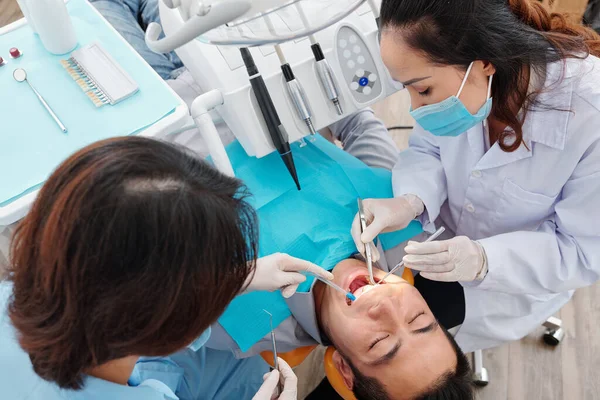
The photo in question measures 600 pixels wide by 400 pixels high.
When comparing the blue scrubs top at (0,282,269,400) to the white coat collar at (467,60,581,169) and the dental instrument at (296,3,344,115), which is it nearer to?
the dental instrument at (296,3,344,115)

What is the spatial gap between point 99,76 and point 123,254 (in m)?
0.94

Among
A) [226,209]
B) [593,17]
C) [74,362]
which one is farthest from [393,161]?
[593,17]

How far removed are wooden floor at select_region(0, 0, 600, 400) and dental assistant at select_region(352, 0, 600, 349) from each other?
1.99ft

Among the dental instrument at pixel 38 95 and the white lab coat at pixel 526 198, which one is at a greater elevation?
the dental instrument at pixel 38 95

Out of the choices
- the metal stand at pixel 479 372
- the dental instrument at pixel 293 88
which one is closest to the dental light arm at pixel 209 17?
the dental instrument at pixel 293 88

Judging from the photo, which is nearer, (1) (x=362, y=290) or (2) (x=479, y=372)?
(1) (x=362, y=290)

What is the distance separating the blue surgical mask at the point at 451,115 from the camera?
1.14 metres

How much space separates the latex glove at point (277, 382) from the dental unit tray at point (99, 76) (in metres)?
0.84

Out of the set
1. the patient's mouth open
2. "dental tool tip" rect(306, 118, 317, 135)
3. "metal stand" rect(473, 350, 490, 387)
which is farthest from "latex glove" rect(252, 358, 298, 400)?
"metal stand" rect(473, 350, 490, 387)

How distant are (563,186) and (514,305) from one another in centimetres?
43

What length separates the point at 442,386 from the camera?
1337mm

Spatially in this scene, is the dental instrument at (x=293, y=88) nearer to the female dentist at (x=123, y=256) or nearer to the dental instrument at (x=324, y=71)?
the dental instrument at (x=324, y=71)

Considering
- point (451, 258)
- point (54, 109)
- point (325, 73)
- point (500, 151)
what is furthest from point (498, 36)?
point (54, 109)

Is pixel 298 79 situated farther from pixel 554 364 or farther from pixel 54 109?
pixel 554 364
